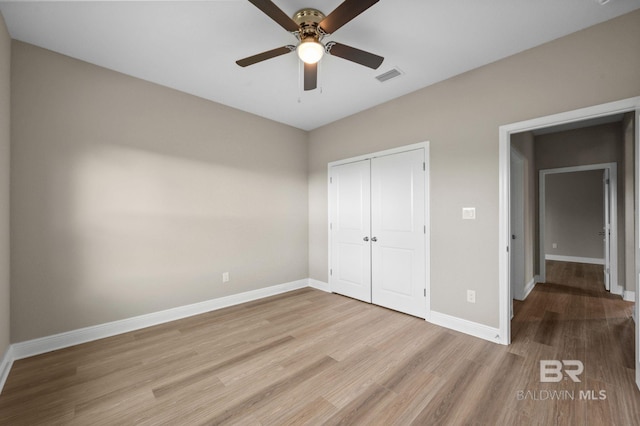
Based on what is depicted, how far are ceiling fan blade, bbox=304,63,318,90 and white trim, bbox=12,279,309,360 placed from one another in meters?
2.96

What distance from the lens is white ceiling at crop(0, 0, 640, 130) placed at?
195 centimetres

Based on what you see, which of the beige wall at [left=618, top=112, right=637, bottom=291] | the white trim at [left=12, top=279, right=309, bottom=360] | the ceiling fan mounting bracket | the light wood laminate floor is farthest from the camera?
the beige wall at [left=618, top=112, right=637, bottom=291]

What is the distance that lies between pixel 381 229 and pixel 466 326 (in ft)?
4.92

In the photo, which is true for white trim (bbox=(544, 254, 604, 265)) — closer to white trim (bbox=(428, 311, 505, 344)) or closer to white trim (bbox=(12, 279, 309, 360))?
white trim (bbox=(428, 311, 505, 344))

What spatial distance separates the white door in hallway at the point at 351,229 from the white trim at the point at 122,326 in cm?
123

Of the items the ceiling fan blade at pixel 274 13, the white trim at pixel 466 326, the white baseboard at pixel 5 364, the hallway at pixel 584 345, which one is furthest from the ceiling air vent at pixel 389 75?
the white baseboard at pixel 5 364

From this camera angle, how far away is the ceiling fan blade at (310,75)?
2.20 meters

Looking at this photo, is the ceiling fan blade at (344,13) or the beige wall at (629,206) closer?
the ceiling fan blade at (344,13)

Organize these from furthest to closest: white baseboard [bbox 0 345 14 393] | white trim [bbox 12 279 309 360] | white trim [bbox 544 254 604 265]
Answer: white trim [bbox 544 254 604 265], white trim [bbox 12 279 309 360], white baseboard [bbox 0 345 14 393]

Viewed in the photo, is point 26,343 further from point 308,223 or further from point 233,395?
point 308,223

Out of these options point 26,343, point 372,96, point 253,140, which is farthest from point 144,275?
point 372,96

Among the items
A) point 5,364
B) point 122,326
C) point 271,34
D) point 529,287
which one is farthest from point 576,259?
point 5,364

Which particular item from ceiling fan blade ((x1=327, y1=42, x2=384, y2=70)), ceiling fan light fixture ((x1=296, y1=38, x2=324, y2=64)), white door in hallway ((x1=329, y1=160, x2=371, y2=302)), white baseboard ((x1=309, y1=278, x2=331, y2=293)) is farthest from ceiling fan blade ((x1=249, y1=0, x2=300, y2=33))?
white baseboard ((x1=309, y1=278, x2=331, y2=293))

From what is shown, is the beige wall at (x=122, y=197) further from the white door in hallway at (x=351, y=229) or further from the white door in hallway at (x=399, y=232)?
the white door in hallway at (x=399, y=232)
